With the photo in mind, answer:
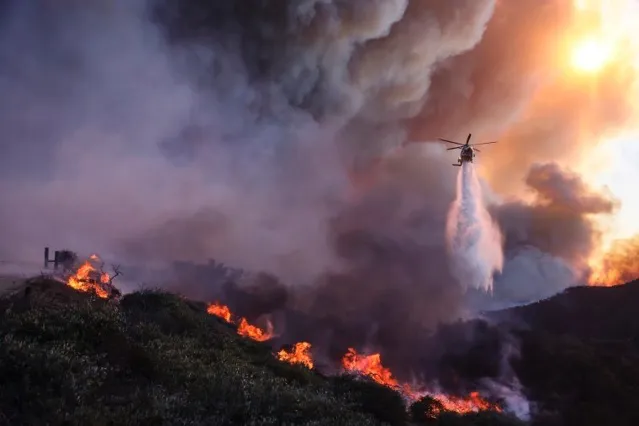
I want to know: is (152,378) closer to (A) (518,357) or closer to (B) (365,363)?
(B) (365,363)

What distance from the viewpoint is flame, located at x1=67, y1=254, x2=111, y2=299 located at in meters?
39.5

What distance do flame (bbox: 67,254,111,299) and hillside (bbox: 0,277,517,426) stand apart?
14995 millimetres

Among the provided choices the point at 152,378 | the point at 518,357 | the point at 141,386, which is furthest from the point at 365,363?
the point at 141,386

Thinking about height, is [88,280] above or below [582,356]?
above

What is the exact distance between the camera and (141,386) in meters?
14.8

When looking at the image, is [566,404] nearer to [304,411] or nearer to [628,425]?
[628,425]

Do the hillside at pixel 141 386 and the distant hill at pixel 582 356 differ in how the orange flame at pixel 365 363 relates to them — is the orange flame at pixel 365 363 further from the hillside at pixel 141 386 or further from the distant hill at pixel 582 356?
the hillside at pixel 141 386

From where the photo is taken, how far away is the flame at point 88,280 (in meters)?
39.5

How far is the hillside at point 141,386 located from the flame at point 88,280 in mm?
14995

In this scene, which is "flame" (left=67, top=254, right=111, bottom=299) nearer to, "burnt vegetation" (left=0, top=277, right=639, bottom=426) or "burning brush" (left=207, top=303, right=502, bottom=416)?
"burnt vegetation" (left=0, top=277, right=639, bottom=426)

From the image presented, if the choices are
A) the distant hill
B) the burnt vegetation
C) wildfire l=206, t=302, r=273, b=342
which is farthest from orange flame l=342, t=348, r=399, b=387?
the burnt vegetation

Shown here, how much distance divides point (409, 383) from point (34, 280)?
36.5 m

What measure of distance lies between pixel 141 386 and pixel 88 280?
30.9 metres

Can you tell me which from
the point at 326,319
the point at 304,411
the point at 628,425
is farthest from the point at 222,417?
the point at 326,319
